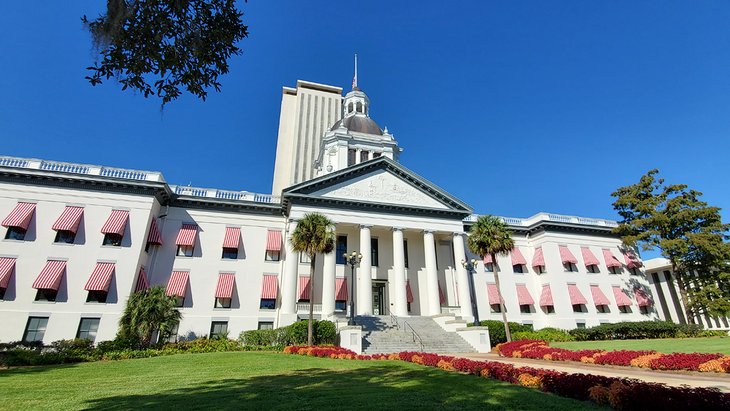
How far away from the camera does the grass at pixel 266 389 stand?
7637mm

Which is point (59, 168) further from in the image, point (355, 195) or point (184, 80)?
point (184, 80)

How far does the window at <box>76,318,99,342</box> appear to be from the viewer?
24.2m

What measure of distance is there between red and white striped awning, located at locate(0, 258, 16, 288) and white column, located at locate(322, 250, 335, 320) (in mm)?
20446

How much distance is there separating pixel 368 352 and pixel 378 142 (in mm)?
25481

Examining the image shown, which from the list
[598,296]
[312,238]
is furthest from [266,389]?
[598,296]

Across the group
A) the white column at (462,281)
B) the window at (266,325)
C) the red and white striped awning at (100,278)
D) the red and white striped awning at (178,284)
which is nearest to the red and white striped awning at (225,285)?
the red and white striped awning at (178,284)

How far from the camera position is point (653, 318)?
36969 mm

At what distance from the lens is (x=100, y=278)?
24953 millimetres

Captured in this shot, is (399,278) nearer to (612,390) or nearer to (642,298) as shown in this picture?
(612,390)

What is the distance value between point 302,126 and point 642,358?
58.0 metres

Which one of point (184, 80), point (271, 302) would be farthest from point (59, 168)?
point (184, 80)

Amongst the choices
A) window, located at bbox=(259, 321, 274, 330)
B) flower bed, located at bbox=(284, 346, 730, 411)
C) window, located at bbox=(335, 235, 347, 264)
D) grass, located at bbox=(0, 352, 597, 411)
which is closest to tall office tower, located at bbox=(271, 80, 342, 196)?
window, located at bbox=(335, 235, 347, 264)

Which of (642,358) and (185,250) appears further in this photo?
(185,250)

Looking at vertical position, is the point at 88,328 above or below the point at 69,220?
below
